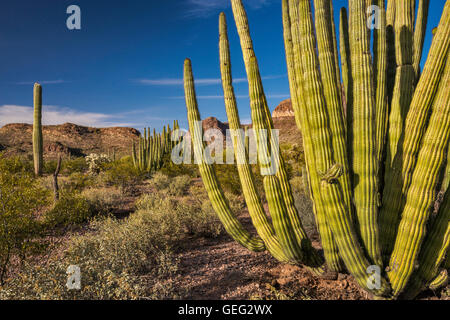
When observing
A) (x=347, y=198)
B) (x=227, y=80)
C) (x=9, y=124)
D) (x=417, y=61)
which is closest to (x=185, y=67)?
(x=227, y=80)

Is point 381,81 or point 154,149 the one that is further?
point 154,149

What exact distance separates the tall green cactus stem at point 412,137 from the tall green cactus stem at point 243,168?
4.32ft

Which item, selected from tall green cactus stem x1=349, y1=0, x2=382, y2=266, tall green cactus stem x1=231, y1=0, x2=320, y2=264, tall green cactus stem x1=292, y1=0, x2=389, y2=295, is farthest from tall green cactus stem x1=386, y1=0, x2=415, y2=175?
tall green cactus stem x1=231, y1=0, x2=320, y2=264

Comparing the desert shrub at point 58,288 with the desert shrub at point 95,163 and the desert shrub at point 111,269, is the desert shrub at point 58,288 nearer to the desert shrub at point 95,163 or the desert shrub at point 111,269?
the desert shrub at point 111,269

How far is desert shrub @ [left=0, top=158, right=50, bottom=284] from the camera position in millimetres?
4871

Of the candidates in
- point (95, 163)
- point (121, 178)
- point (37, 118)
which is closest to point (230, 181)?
point (121, 178)

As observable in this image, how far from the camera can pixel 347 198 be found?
305 centimetres

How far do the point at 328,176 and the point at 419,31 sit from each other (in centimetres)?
293

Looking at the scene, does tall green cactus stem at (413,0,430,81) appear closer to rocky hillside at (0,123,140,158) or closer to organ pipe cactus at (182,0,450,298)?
organ pipe cactus at (182,0,450,298)

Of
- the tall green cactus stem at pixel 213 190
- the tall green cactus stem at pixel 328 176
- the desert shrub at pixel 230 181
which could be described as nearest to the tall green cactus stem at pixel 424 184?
the tall green cactus stem at pixel 328 176

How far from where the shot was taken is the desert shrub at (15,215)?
16.0ft

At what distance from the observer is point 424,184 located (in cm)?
274

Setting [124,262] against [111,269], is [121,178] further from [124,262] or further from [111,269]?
[111,269]
